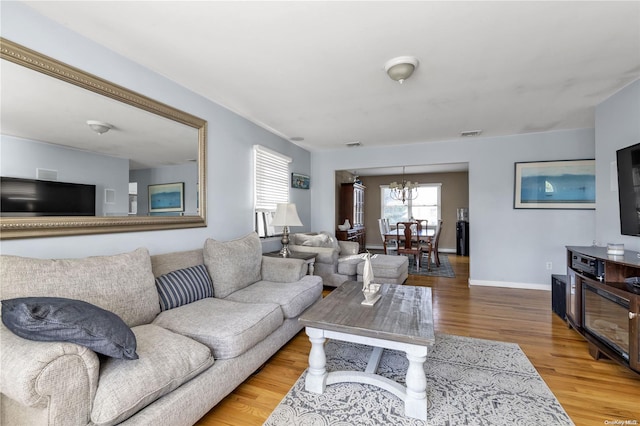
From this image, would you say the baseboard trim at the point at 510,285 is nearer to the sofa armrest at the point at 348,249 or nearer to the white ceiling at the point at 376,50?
the sofa armrest at the point at 348,249

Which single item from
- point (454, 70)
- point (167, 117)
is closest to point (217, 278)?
point (167, 117)

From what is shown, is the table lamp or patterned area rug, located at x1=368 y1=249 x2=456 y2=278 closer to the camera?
the table lamp

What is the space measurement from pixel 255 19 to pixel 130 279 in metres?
1.80

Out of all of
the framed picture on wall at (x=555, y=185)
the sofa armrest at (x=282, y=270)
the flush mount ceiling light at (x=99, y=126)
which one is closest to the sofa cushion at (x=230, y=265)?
the sofa armrest at (x=282, y=270)

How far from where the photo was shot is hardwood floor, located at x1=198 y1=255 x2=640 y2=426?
1.63 metres

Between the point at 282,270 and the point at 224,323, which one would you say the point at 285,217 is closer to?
the point at 282,270

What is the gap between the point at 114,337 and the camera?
1206 millimetres

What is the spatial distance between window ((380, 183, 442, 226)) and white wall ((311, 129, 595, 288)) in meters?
3.87

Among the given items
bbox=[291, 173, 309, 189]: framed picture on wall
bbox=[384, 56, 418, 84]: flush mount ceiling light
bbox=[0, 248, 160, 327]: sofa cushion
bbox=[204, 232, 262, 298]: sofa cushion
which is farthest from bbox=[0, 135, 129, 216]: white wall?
bbox=[291, 173, 309, 189]: framed picture on wall

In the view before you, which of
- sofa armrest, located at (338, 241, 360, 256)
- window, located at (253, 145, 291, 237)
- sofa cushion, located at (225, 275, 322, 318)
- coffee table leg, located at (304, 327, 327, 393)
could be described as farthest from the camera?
sofa armrest, located at (338, 241, 360, 256)

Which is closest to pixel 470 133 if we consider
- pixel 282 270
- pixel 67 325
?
pixel 282 270

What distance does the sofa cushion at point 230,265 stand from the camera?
242cm

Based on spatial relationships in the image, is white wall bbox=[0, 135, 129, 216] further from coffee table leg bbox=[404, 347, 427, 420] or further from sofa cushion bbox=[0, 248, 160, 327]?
coffee table leg bbox=[404, 347, 427, 420]

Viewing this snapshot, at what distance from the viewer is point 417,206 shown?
336 inches
